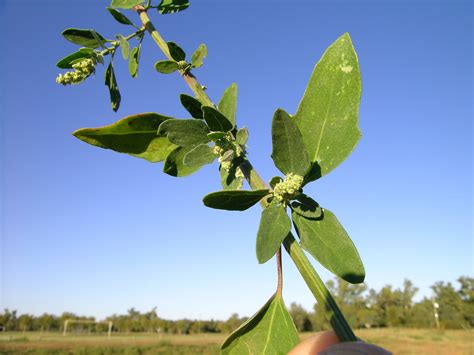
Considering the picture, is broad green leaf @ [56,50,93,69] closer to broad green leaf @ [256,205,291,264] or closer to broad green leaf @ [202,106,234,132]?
broad green leaf @ [202,106,234,132]

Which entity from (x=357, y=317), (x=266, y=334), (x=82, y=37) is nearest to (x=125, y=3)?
(x=82, y=37)

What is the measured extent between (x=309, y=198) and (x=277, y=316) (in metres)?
0.21

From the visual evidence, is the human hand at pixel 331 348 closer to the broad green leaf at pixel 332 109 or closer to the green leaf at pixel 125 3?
the broad green leaf at pixel 332 109

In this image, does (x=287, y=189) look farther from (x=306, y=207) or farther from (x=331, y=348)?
(x=331, y=348)

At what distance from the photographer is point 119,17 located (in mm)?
717

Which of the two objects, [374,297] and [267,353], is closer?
[267,353]

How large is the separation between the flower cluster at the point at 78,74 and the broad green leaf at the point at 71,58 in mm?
20

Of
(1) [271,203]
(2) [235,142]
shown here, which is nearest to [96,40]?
(2) [235,142]

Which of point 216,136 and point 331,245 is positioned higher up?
point 216,136

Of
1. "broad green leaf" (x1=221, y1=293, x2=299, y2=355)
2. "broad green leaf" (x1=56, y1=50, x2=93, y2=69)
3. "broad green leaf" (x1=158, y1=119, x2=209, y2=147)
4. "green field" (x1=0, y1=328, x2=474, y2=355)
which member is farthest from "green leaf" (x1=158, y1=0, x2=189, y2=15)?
"green field" (x1=0, y1=328, x2=474, y2=355)

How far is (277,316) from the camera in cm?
64

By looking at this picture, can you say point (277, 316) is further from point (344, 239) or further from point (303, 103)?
point (303, 103)

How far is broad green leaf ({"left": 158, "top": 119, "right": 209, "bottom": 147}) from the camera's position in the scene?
59cm

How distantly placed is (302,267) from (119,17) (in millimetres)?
545
